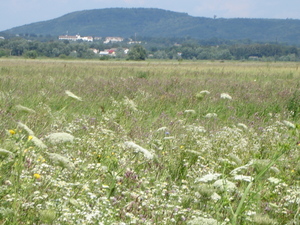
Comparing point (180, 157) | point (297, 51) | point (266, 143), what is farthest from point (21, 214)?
point (297, 51)

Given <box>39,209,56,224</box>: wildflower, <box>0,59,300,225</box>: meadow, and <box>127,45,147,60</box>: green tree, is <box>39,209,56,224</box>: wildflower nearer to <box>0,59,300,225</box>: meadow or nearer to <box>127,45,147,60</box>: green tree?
<box>0,59,300,225</box>: meadow

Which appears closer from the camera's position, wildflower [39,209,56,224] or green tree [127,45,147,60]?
wildflower [39,209,56,224]

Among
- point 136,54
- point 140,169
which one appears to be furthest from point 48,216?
point 136,54

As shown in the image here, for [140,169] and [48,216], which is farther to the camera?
[140,169]

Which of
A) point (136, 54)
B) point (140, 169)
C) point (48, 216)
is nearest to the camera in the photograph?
point (48, 216)

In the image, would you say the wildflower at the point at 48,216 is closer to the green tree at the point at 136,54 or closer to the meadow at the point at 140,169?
the meadow at the point at 140,169

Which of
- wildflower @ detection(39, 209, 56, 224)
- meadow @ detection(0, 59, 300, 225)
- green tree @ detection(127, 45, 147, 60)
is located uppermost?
wildflower @ detection(39, 209, 56, 224)

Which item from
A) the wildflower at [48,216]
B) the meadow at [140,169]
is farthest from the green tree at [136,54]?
the wildflower at [48,216]

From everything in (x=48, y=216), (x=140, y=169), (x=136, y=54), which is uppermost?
(x=48, y=216)

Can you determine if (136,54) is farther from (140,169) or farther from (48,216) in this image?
(48,216)

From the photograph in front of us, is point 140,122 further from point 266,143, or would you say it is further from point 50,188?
point 50,188

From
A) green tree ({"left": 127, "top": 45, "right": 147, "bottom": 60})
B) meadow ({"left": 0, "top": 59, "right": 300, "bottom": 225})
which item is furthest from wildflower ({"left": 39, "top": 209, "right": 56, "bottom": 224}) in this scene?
green tree ({"left": 127, "top": 45, "right": 147, "bottom": 60})

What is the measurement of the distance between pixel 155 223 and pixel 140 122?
5.04m

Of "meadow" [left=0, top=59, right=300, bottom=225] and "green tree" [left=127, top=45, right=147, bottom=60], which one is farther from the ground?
"meadow" [left=0, top=59, right=300, bottom=225]
